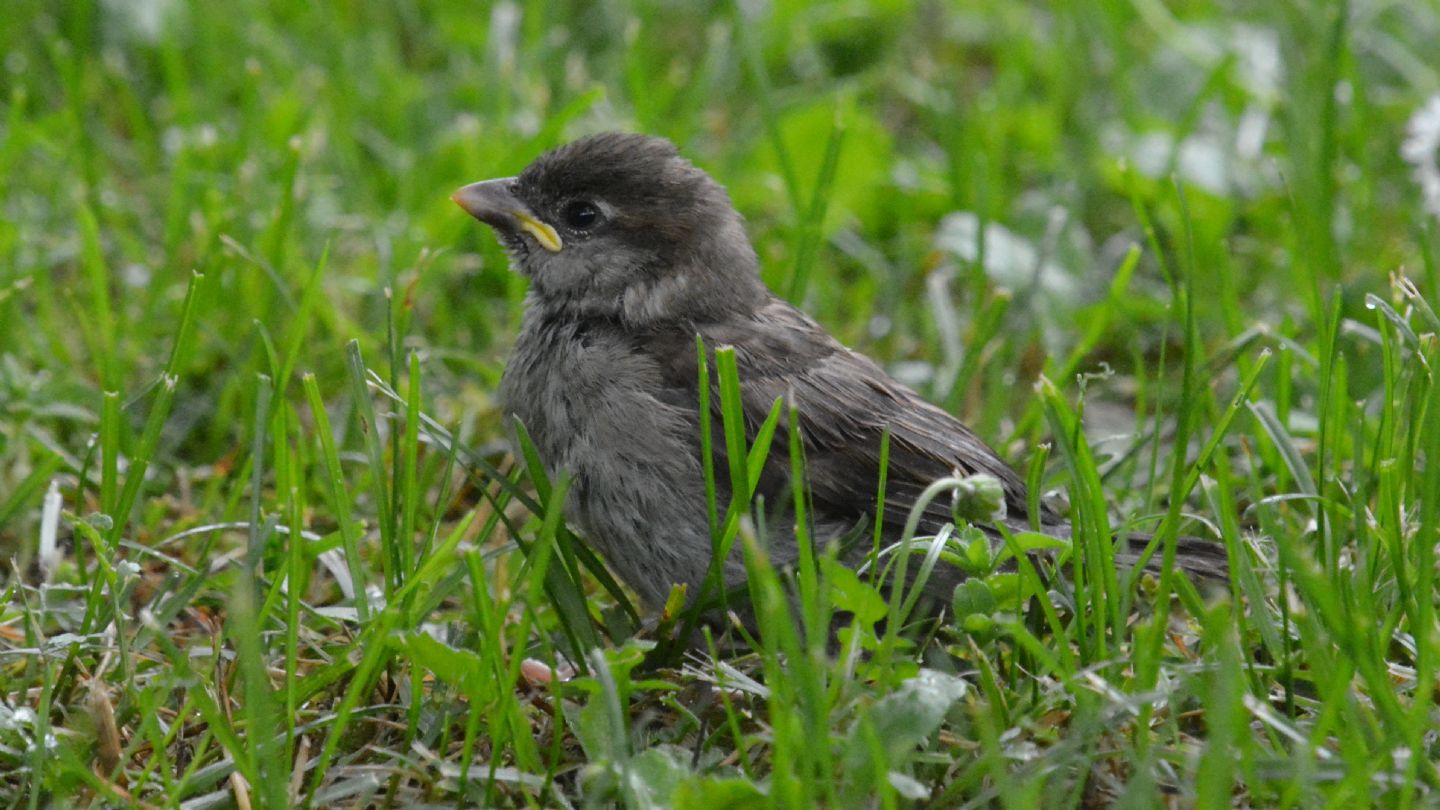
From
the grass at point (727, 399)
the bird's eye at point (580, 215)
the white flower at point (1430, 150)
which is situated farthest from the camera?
the white flower at point (1430, 150)

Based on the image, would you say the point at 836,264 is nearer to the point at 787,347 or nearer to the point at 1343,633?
the point at 787,347

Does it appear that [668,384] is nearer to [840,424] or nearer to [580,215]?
[840,424]

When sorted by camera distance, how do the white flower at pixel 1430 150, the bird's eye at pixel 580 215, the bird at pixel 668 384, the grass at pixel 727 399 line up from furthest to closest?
the white flower at pixel 1430 150 < the bird's eye at pixel 580 215 < the bird at pixel 668 384 < the grass at pixel 727 399

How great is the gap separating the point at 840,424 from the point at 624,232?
0.76m

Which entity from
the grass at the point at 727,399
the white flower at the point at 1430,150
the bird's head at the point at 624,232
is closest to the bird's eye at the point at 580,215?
the bird's head at the point at 624,232

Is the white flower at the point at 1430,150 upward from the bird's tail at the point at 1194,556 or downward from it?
upward

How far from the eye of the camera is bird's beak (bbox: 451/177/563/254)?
3885 mm

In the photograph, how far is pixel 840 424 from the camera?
341 cm

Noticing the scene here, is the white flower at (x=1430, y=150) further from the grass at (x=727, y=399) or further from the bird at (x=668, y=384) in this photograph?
the bird at (x=668, y=384)

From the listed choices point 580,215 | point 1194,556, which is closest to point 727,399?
point 1194,556

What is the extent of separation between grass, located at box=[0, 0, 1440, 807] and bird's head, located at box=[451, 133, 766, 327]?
332mm

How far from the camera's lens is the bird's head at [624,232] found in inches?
147

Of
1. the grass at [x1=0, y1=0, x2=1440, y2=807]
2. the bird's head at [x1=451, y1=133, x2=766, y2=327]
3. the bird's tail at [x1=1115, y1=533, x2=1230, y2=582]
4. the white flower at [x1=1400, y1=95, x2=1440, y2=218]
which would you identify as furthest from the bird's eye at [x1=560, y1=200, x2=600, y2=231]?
the white flower at [x1=1400, y1=95, x2=1440, y2=218]

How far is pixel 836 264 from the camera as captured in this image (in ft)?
17.7
